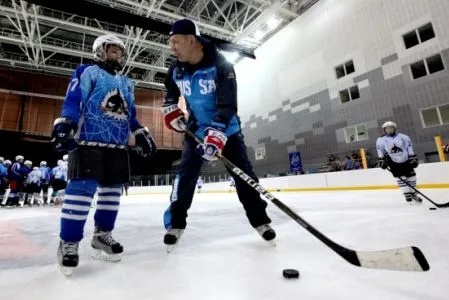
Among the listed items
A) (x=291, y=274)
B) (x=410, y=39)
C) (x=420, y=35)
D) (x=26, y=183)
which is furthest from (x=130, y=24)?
(x=291, y=274)

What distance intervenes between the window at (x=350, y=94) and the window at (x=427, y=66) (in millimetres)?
1709

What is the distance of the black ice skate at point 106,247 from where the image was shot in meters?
1.36

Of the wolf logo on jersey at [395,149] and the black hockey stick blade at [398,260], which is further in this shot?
the wolf logo on jersey at [395,149]

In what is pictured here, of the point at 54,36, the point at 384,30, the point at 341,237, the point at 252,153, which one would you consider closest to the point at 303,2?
the point at 384,30

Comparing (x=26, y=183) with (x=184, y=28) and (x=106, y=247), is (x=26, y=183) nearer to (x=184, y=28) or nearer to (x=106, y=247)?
(x=106, y=247)

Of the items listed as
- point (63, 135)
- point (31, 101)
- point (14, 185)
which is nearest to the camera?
point (63, 135)

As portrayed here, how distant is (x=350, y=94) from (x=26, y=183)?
1090cm

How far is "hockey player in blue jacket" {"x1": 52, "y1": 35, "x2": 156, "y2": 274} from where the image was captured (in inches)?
51.0

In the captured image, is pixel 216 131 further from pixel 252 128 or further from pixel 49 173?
pixel 252 128

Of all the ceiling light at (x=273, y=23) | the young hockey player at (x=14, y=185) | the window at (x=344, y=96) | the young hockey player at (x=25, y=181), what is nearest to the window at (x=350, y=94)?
the window at (x=344, y=96)

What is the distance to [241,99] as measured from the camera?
1459 centimetres

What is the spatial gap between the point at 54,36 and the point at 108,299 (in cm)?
1416

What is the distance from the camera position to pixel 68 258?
3.88ft

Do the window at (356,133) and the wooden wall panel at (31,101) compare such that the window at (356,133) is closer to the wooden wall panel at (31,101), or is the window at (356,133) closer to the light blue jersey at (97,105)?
the light blue jersey at (97,105)
